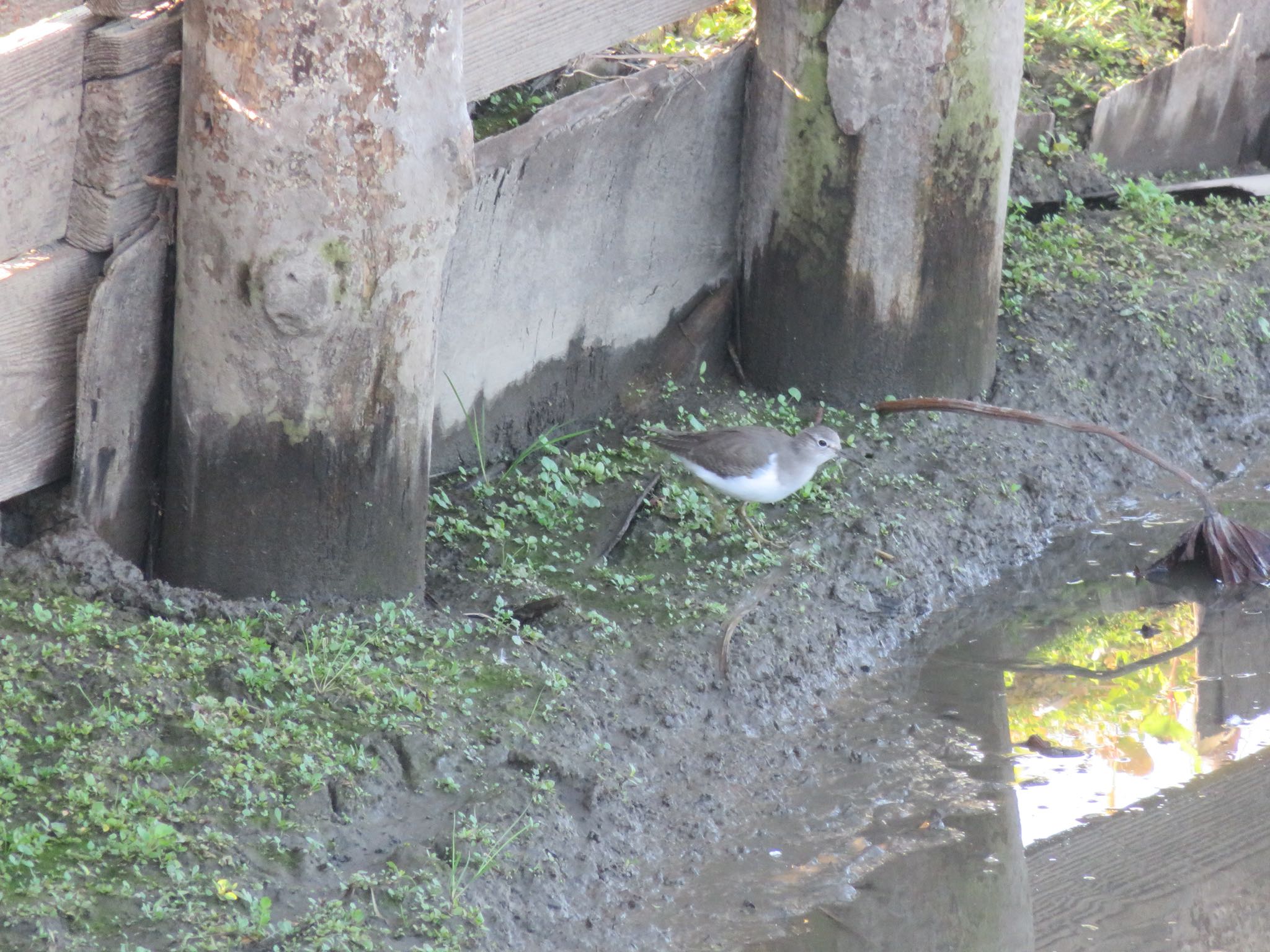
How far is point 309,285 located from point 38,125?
83 centimetres

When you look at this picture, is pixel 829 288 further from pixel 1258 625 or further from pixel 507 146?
pixel 1258 625

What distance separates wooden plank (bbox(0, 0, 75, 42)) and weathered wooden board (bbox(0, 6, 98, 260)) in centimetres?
133

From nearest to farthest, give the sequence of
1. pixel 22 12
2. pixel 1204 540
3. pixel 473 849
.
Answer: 1. pixel 473 849
2. pixel 22 12
3. pixel 1204 540

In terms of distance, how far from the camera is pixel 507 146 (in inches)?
212

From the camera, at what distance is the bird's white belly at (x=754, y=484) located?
541cm

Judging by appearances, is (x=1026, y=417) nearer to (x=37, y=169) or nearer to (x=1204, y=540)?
(x=1204, y=540)

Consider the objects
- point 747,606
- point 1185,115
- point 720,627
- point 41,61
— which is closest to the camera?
point 41,61

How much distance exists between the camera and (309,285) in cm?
423

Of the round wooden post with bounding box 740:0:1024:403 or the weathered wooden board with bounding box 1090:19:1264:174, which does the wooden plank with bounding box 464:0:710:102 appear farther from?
the weathered wooden board with bounding box 1090:19:1264:174

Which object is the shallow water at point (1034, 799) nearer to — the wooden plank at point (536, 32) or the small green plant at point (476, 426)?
the small green plant at point (476, 426)

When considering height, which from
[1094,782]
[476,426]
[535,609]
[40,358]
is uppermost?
[40,358]

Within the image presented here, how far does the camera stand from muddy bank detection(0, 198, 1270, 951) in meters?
3.86

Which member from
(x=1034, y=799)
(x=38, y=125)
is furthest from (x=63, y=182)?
(x=1034, y=799)

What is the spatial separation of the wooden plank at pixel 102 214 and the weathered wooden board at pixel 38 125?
4 cm
